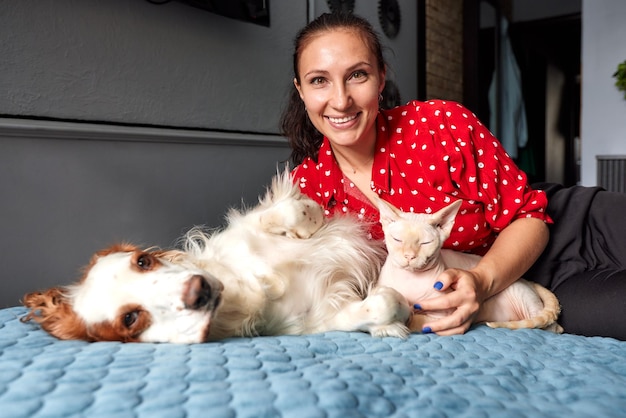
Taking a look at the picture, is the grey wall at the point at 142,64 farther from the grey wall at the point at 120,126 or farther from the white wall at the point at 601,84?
the white wall at the point at 601,84

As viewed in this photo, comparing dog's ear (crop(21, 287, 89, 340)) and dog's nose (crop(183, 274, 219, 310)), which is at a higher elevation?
dog's nose (crop(183, 274, 219, 310))

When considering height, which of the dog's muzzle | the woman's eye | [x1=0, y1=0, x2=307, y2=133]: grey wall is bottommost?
the dog's muzzle

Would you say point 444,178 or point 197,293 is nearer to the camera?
point 197,293

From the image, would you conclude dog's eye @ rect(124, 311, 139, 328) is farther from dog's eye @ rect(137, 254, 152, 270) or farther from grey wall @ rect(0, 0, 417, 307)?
grey wall @ rect(0, 0, 417, 307)

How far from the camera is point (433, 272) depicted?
122cm

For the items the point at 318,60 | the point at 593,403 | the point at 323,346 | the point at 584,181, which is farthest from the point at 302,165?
the point at 584,181

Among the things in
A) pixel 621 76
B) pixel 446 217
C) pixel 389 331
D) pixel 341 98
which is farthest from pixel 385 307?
pixel 621 76

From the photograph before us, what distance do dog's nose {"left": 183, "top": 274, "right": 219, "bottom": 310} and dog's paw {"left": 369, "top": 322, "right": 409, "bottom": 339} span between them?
36cm

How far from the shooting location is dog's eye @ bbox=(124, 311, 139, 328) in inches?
37.7

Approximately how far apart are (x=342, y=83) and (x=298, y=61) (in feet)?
0.70

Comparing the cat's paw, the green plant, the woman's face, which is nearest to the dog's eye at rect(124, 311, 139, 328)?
the cat's paw

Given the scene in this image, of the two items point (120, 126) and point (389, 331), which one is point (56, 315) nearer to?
point (389, 331)

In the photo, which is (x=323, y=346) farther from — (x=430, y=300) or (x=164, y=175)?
(x=164, y=175)

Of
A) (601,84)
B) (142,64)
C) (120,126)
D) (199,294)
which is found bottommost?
(199,294)
